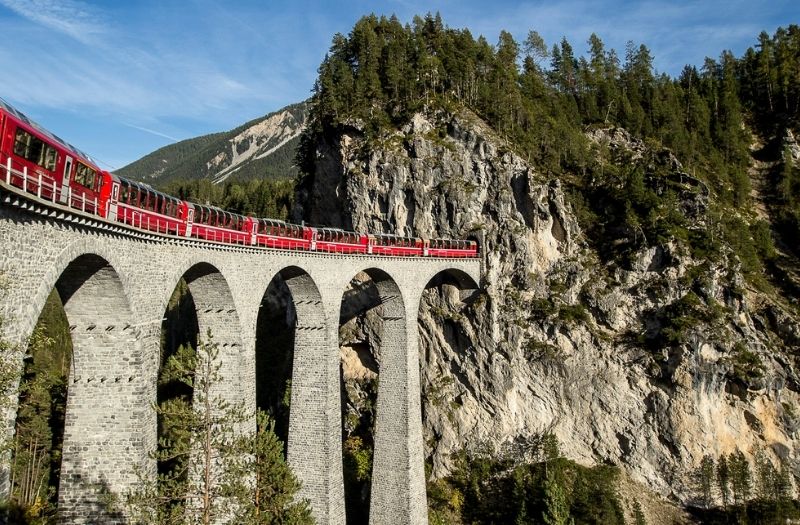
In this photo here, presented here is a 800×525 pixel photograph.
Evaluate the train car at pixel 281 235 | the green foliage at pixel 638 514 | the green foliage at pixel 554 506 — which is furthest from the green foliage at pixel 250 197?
the green foliage at pixel 638 514

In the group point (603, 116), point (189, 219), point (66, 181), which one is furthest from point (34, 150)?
point (603, 116)

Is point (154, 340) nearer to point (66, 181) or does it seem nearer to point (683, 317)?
point (66, 181)

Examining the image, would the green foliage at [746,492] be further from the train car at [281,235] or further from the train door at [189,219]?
the train door at [189,219]

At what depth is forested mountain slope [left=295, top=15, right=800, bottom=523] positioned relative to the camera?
38.3 metres

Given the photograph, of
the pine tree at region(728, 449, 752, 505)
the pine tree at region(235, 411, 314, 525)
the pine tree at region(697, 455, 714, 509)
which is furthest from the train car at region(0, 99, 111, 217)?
the pine tree at region(728, 449, 752, 505)

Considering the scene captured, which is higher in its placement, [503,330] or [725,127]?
[725,127]

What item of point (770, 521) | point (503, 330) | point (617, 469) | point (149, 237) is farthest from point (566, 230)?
point (149, 237)

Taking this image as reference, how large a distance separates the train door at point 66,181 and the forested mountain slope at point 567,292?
31.8 meters

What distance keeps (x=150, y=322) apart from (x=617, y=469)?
37.1 meters

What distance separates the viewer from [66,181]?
48.8ft

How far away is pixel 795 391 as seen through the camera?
125ft

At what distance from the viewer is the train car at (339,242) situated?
31.6 meters

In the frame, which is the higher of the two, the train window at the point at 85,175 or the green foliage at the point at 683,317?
the train window at the point at 85,175

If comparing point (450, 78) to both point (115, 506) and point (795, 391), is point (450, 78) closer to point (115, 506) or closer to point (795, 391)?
point (795, 391)
